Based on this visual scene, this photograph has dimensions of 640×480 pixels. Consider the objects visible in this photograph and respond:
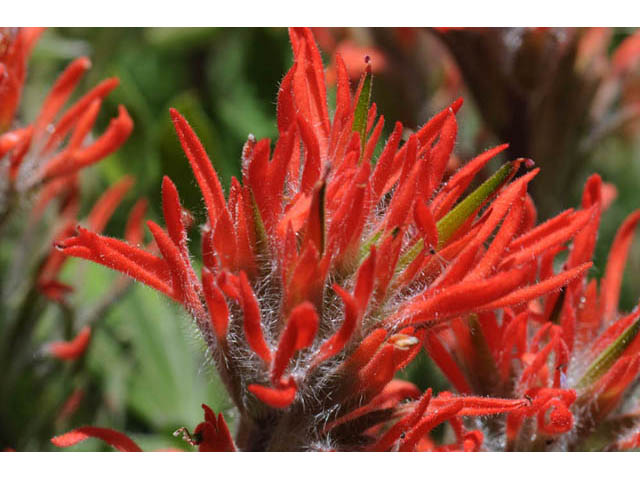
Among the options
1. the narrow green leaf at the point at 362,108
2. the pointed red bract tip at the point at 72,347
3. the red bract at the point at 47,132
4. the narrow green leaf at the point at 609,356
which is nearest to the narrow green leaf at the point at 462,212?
the narrow green leaf at the point at 362,108

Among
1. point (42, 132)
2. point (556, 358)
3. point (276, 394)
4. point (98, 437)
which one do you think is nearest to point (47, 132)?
point (42, 132)

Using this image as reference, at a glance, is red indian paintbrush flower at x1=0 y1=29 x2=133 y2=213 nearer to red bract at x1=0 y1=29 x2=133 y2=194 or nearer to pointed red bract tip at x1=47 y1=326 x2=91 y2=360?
red bract at x1=0 y1=29 x2=133 y2=194

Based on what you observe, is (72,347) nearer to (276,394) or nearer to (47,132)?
(47,132)

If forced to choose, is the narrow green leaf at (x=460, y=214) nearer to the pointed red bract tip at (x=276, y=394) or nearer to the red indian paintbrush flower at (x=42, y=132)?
the pointed red bract tip at (x=276, y=394)

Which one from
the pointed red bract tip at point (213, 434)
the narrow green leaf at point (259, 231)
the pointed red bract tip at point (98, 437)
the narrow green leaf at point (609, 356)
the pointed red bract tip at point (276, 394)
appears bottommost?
the pointed red bract tip at point (98, 437)

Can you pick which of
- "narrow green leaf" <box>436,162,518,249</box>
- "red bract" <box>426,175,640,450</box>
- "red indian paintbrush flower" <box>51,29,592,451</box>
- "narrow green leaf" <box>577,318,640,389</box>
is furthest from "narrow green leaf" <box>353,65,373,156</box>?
"narrow green leaf" <box>577,318,640,389</box>
